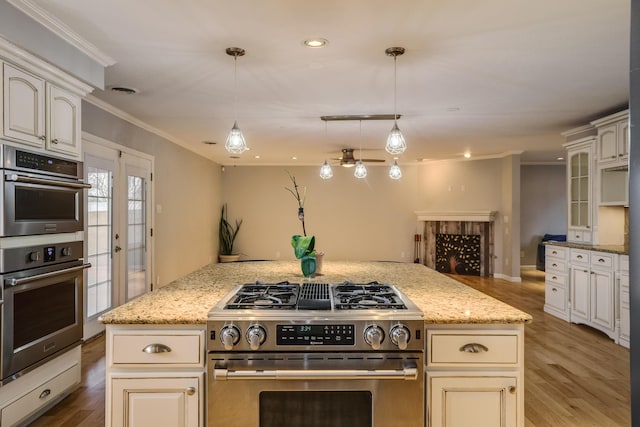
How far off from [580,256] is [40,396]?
501 centimetres

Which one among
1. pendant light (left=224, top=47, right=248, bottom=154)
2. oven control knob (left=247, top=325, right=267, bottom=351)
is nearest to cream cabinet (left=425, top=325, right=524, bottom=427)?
oven control knob (left=247, top=325, right=267, bottom=351)

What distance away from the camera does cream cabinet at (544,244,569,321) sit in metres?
5.02

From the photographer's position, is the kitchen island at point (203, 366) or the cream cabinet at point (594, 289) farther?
the cream cabinet at point (594, 289)

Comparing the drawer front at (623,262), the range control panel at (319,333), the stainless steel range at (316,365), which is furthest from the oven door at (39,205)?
the drawer front at (623,262)

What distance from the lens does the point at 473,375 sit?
179cm

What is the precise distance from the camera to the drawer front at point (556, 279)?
16.6 feet

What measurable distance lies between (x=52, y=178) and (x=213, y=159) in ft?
20.0

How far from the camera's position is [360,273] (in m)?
2.84

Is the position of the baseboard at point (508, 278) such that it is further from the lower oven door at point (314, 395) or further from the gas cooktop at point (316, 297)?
the lower oven door at point (314, 395)

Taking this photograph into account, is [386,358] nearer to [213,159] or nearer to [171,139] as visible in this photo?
[171,139]

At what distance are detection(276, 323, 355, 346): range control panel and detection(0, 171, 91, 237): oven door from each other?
1566 mm

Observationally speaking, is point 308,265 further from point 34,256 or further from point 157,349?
point 34,256

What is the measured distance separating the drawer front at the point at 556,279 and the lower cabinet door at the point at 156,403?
4659mm

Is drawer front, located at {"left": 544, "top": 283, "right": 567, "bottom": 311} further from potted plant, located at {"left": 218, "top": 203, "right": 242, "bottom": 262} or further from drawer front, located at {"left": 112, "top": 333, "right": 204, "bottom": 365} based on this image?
potted plant, located at {"left": 218, "top": 203, "right": 242, "bottom": 262}
